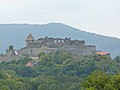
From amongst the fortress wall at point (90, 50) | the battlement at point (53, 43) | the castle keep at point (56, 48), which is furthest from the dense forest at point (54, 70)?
the battlement at point (53, 43)

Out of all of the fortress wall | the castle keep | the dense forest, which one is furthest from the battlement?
the dense forest

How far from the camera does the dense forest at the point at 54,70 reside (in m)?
102

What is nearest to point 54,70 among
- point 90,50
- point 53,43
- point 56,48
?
point 56,48

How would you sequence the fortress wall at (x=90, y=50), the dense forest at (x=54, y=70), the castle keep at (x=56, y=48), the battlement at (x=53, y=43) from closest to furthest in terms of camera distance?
the dense forest at (x=54, y=70) → the castle keep at (x=56, y=48) → the fortress wall at (x=90, y=50) → the battlement at (x=53, y=43)

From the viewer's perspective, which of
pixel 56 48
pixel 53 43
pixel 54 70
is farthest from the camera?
pixel 53 43

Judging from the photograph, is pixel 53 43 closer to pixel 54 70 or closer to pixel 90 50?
pixel 90 50

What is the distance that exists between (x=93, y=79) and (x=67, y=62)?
84.8 meters

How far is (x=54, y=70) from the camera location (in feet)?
416

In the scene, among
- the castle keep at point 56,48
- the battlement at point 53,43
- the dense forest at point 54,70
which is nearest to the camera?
the dense forest at point 54,70

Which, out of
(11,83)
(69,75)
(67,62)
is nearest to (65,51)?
(67,62)

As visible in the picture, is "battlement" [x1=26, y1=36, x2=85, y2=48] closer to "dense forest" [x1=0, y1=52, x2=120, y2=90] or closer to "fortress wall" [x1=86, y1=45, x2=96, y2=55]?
"fortress wall" [x1=86, y1=45, x2=96, y2=55]

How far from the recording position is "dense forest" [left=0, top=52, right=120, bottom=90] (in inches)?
4030

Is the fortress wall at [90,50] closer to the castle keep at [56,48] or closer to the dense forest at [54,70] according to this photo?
the castle keep at [56,48]

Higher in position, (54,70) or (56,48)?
(56,48)
